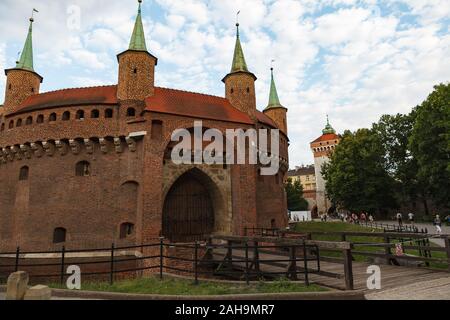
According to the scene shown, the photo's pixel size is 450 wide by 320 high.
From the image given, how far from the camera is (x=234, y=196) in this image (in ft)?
66.1

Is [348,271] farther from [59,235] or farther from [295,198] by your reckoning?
[295,198]

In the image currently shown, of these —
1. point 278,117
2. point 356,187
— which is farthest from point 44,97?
point 356,187

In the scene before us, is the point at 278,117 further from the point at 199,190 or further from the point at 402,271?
the point at 402,271

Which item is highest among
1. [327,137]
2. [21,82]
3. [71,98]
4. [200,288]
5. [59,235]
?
[327,137]

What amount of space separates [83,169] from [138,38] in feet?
30.1

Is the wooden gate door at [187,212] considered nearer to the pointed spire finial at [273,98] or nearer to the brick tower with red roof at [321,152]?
the pointed spire finial at [273,98]

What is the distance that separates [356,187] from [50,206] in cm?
3425

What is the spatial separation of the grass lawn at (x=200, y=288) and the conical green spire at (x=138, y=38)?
15.5m

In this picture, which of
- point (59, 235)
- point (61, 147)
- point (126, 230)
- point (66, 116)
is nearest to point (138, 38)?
point (66, 116)

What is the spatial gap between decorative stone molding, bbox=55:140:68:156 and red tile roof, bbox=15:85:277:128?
2307 millimetres

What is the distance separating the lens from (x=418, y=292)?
7.50 metres

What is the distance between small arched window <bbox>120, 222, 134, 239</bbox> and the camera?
18234mm

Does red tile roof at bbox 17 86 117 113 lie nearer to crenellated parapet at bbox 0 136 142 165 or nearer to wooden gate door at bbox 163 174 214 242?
crenellated parapet at bbox 0 136 142 165
